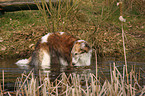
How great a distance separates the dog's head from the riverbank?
1.22 meters

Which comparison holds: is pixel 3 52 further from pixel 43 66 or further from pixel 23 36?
pixel 43 66

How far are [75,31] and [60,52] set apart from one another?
126 inches

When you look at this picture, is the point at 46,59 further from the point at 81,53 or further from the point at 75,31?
the point at 75,31

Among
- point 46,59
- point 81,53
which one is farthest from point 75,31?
point 46,59

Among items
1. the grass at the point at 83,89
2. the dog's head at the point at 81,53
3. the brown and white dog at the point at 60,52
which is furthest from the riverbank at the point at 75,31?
the grass at the point at 83,89

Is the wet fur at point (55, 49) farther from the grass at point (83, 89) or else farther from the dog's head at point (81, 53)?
the grass at point (83, 89)

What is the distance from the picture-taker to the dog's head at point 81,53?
5535mm

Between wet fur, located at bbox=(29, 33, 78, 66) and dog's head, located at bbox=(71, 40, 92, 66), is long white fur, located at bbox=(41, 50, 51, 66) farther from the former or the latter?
dog's head, located at bbox=(71, 40, 92, 66)

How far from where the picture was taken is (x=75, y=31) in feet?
28.7

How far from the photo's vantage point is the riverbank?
7.48m

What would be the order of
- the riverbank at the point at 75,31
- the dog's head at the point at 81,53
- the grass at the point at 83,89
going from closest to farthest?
the grass at the point at 83,89
the dog's head at the point at 81,53
the riverbank at the point at 75,31

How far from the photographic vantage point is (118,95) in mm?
2691

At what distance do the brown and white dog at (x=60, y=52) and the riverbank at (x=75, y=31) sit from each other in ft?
3.10

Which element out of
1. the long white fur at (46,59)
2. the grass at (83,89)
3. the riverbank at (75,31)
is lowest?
the grass at (83,89)
